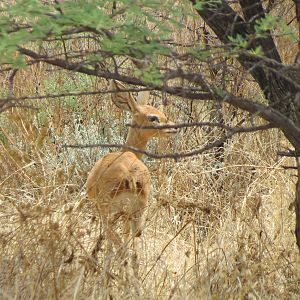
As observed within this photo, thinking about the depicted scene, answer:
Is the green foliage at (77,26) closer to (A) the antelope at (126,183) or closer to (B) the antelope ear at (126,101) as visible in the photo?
(A) the antelope at (126,183)

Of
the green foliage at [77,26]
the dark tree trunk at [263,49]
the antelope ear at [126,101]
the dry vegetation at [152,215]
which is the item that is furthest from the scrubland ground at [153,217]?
the green foliage at [77,26]

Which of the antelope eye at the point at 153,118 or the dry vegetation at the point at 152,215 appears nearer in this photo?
the dry vegetation at the point at 152,215

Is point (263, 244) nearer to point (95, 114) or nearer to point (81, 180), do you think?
point (81, 180)

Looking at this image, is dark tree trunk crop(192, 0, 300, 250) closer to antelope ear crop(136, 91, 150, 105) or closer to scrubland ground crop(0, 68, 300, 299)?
scrubland ground crop(0, 68, 300, 299)

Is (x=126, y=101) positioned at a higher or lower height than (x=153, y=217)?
higher

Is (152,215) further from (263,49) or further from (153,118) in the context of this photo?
(153,118)

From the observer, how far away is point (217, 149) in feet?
22.1

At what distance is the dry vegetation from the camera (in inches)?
169

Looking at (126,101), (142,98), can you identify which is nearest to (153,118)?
(126,101)

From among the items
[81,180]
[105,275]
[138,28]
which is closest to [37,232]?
[105,275]

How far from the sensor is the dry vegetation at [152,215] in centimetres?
429

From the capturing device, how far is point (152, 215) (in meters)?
4.70

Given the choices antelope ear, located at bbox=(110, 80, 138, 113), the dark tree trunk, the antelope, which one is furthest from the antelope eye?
the dark tree trunk

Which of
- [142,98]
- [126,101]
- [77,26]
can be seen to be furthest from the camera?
[142,98]
